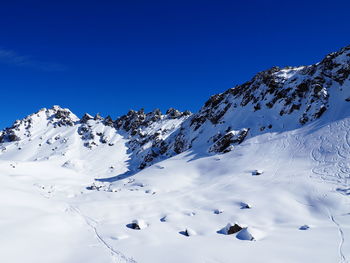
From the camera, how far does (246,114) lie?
172ft

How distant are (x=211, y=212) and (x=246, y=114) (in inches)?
1384

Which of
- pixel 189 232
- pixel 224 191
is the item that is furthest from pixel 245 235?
pixel 224 191

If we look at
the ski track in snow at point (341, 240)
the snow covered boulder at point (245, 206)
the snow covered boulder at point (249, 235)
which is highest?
the snow covered boulder at point (245, 206)

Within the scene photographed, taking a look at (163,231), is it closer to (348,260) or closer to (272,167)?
(348,260)

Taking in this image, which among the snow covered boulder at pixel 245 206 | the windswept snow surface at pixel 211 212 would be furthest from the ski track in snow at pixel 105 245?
the snow covered boulder at pixel 245 206

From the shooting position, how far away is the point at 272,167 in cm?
3222

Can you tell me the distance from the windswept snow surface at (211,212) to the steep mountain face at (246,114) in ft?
19.2

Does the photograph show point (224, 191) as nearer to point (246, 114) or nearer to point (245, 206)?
point (245, 206)

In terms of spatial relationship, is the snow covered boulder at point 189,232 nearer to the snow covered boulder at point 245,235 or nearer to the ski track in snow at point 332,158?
the snow covered boulder at point 245,235

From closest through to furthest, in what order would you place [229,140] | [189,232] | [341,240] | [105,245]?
[341,240] → [105,245] → [189,232] → [229,140]

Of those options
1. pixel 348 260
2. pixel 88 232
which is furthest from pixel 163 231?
pixel 348 260

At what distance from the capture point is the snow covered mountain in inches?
549

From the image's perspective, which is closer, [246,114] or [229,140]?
[229,140]

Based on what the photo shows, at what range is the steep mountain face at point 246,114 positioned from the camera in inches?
1741
